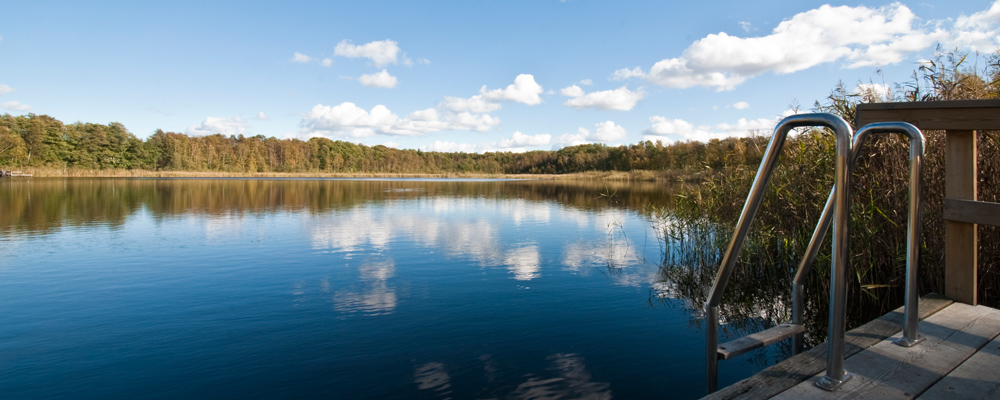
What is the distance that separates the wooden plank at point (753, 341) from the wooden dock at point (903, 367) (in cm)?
11

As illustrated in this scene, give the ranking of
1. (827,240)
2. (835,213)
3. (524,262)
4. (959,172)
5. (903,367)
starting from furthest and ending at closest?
(524,262)
(827,240)
(959,172)
(903,367)
(835,213)

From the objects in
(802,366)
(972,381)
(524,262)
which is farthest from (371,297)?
(972,381)

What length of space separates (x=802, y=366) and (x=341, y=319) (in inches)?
175

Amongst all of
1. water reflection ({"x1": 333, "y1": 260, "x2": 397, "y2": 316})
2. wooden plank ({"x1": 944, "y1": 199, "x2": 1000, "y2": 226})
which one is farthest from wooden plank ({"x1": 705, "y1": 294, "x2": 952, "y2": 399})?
water reflection ({"x1": 333, "y1": 260, "x2": 397, "y2": 316})

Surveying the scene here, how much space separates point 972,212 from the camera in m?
2.79

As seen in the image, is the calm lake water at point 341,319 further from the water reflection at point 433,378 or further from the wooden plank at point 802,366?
the wooden plank at point 802,366

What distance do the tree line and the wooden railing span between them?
22.7m

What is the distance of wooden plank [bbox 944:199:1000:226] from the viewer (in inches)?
106

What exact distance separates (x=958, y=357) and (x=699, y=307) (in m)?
3.91

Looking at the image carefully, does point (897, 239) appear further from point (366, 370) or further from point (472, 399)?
point (366, 370)

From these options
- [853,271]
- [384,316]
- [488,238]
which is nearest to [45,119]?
[488,238]

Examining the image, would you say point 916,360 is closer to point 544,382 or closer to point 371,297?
point 544,382

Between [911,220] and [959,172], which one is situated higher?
[959,172]

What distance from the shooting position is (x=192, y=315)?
5.51 metres
